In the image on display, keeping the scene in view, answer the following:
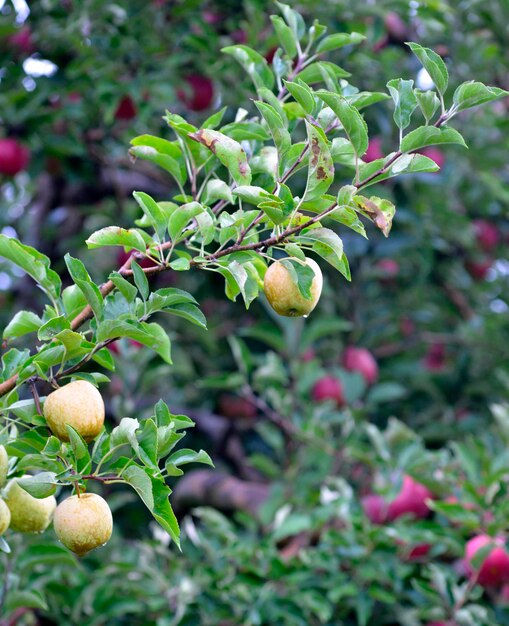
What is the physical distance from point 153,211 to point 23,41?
144 cm

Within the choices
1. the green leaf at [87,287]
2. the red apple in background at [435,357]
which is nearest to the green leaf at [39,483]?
the green leaf at [87,287]

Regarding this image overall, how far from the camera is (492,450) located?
6.38 ft

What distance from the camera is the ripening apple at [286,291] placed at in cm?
87

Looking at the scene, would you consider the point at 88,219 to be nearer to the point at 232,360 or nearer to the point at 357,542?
the point at 232,360

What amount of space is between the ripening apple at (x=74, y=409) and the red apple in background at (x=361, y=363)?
1588 millimetres

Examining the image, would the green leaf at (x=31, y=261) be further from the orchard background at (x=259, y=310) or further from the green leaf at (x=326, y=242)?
the green leaf at (x=326, y=242)

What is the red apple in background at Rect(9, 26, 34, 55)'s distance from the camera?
2156 millimetres

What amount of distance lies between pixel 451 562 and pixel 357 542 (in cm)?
33

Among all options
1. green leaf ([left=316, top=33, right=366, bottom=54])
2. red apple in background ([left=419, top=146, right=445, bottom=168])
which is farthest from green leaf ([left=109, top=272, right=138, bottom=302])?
red apple in background ([left=419, top=146, right=445, bottom=168])

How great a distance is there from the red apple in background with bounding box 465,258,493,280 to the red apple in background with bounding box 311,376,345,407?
755mm

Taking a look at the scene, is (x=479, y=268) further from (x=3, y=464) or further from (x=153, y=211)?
(x=3, y=464)

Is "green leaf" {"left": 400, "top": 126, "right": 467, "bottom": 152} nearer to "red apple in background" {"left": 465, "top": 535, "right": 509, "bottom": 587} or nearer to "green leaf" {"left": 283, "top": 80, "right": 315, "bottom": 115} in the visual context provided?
"green leaf" {"left": 283, "top": 80, "right": 315, "bottom": 115}

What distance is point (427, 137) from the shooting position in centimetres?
83

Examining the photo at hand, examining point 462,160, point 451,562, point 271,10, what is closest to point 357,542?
point 451,562
